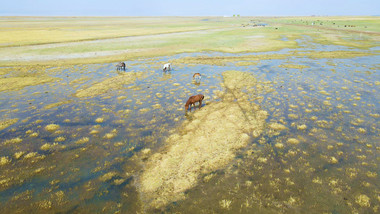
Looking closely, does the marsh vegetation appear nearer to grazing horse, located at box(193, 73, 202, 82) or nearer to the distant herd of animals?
the distant herd of animals

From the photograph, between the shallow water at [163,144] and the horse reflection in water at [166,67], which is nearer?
the shallow water at [163,144]

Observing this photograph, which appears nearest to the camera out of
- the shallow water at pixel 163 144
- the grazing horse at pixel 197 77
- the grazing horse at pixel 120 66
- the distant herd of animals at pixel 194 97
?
the shallow water at pixel 163 144

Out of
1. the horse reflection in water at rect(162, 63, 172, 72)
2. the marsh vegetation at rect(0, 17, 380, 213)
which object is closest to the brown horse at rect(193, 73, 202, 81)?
the marsh vegetation at rect(0, 17, 380, 213)

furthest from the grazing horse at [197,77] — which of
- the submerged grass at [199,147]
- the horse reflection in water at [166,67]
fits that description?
the submerged grass at [199,147]

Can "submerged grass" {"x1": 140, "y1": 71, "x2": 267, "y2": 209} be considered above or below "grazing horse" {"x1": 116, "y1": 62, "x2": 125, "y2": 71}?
below

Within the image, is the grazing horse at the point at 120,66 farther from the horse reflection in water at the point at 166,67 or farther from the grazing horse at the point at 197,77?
the grazing horse at the point at 197,77

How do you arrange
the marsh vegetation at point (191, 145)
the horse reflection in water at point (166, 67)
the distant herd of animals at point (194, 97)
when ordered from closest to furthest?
the marsh vegetation at point (191, 145) → the distant herd of animals at point (194, 97) → the horse reflection in water at point (166, 67)

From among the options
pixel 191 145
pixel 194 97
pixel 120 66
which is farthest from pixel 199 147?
pixel 120 66

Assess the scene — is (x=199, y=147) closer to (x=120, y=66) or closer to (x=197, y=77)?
(x=197, y=77)

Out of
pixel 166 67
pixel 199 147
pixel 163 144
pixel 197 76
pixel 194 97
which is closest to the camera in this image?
pixel 199 147
